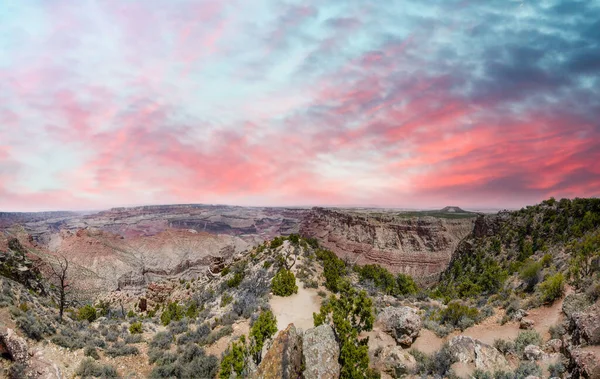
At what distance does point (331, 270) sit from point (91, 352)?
937 inches

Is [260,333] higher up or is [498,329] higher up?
[260,333]

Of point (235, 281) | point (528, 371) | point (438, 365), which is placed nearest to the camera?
point (528, 371)

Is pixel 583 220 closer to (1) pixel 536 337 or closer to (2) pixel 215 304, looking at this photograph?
(1) pixel 536 337

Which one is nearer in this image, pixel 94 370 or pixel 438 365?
pixel 94 370

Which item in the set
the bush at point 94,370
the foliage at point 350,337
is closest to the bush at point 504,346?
the foliage at point 350,337

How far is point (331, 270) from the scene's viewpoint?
110ft

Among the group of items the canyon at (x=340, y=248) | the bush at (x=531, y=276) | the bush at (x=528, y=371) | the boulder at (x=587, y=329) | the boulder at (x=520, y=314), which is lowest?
the canyon at (x=340, y=248)

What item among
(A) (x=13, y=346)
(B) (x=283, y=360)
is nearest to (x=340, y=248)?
(B) (x=283, y=360)

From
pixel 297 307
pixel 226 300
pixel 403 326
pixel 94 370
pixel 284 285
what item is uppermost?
pixel 403 326

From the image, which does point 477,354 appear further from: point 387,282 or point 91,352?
point 387,282

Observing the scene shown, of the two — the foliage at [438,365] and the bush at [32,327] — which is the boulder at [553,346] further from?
the bush at [32,327]

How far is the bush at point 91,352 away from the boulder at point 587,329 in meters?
21.6

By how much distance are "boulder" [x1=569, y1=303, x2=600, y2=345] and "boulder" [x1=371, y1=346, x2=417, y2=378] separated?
268 inches

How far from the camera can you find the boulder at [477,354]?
12.9m
